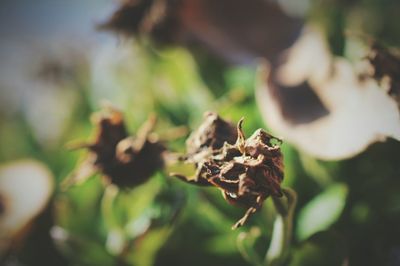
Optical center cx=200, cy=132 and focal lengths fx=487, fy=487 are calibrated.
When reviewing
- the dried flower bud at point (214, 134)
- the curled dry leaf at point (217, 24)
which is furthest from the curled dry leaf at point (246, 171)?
the curled dry leaf at point (217, 24)

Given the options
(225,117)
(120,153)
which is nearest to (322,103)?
(225,117)

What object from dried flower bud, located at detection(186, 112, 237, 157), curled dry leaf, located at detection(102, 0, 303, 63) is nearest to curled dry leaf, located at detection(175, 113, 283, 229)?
dried flower bud, located at detection(186, 112, 237, 157)

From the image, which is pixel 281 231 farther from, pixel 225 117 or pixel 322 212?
pixel 225 117

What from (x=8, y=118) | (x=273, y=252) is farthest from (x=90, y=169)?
→ (x=8, y=118)

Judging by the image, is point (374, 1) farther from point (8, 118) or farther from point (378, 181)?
point (8, 118)

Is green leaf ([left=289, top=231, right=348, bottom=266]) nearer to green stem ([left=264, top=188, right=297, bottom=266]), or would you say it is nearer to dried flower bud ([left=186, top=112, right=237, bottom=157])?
green stem ([left=264, top=188, right=297, bottom=266])

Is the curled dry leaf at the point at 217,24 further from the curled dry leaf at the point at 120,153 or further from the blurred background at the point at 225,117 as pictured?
the curled dry leaf at the point at 120,153

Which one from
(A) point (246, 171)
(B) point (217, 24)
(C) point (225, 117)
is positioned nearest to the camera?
(A) point (246, 171)
